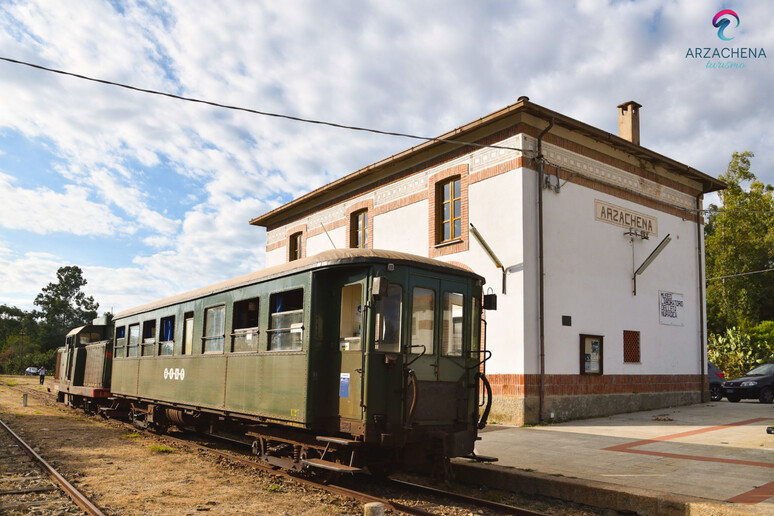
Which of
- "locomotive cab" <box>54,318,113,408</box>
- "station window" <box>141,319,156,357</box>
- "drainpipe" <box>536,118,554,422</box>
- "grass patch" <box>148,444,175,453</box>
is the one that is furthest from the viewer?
"locomotive cab" <box>54,318,113,408</box>

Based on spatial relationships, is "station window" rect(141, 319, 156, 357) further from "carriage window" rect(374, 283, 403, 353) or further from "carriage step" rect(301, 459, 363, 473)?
"carriage window" rect(374, 283, 403, 353)

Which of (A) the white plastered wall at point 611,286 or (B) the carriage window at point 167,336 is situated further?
(A) the white plastered wall at point 611,286

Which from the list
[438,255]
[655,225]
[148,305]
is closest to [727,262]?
[655,225]

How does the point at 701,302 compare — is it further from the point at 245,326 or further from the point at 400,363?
the point at 245,326

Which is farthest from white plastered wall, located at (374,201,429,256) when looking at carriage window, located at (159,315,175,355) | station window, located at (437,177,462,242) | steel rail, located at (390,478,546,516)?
steel rail, located at (390,478,546,516)

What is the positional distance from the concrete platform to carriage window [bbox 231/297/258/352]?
341 centimetres

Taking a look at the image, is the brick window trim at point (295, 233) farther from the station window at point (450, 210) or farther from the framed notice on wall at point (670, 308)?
the framed notice on wall at point (670, 308)

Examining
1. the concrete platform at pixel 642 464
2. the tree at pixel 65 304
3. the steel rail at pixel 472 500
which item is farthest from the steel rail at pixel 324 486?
the tree at pixel 65 304

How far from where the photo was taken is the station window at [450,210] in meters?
16.2

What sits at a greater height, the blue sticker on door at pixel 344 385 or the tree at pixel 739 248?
the tree at pixel 739 248

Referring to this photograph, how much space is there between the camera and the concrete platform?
21.3ft

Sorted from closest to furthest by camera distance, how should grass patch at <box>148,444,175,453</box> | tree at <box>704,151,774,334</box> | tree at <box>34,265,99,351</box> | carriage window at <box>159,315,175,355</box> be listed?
grass patch at <box>148,444,175,453</box>
carriage window at <box>159,315,175,355</box>
tree at <box>704,151,774,334</box>
tree at <box>34,265,99,351</box>

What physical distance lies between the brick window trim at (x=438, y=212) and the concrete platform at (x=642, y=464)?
15.4 feet

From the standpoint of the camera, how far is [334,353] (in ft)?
25.4
